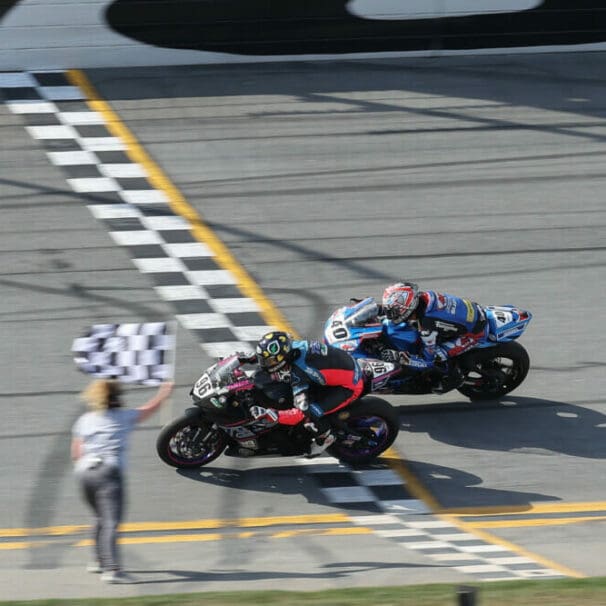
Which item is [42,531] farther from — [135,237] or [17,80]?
[17,80]

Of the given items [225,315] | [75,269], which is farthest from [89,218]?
[225,315]

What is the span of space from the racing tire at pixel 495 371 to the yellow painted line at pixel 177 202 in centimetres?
245

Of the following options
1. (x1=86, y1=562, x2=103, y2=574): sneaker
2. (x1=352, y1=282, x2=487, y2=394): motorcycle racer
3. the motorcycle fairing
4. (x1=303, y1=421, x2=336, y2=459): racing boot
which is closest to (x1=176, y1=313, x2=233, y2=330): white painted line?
(x1=352, y1=282, x2=487, y2=394): motorcycle racer

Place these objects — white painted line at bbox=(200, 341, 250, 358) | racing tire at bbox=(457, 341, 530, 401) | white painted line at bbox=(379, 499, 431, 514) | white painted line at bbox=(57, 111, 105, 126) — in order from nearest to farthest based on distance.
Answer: white painted line at bbox=(379, 499, 431, 514), racing tire at bbox=(457, 341, 530, 401), white painted line at bbox=(200, 341, 250, 358), white painted line at bbox=(57, 111, 105, 126)

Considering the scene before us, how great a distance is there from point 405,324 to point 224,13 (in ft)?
35.3

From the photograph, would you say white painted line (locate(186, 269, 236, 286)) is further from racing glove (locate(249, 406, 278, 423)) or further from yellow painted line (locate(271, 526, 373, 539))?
yellow painted line (locate(271, 526, 373, 539))

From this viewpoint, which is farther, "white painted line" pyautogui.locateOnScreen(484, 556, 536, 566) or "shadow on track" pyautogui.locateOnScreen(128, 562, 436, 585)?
"white painted line" pyautogui.locateOnScreen(484, 556, 536, 566)

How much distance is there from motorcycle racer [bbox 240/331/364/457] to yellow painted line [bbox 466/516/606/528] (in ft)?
5.49

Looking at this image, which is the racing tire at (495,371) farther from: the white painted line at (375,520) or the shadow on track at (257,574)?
the shadow on track at (257,574)

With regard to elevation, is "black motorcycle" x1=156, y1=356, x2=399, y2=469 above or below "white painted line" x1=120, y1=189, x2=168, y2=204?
above

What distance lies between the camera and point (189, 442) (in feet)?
38.1

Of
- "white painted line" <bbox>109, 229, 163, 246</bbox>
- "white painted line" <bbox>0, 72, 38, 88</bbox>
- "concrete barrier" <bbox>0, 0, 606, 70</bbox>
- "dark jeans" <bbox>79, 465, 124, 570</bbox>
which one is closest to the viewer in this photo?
"dark jeans" <bbox>79, 465, 124, 570</bbox>

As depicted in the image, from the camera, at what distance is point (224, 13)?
851 inches

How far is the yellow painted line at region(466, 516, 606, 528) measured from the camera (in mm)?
11008
